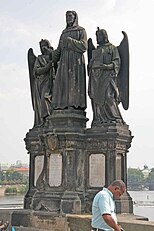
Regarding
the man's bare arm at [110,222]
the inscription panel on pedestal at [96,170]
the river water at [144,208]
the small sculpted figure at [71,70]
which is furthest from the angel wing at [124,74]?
the river water at [144,208]

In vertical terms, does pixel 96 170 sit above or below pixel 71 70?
below

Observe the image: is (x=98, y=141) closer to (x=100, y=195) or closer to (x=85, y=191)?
(x=85, y=191)

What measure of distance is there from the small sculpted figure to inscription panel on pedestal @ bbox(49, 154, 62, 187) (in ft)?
4.49

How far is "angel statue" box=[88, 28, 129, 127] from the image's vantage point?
428 inches

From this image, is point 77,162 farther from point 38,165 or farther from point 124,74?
point 124,74

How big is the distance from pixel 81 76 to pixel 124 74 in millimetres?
1154

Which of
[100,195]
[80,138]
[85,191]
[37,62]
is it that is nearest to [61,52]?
[37,62]

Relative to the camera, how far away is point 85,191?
10664mm

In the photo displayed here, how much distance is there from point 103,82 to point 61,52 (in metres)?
1.57

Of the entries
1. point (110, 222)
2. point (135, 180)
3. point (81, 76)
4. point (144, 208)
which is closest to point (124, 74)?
point (81, 76)

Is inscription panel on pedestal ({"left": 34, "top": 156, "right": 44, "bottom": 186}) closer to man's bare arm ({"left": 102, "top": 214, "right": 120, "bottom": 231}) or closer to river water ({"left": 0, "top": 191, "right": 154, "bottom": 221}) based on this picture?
river water ({"left": 0, "top": 191, "right": 154, "bottom": 221})

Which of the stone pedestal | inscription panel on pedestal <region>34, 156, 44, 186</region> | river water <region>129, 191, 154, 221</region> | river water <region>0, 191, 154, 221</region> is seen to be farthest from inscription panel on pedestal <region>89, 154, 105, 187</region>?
river water <region>129, 191, 154, 221</region>

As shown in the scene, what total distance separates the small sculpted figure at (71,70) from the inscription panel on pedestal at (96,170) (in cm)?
151

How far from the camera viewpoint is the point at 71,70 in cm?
1147
